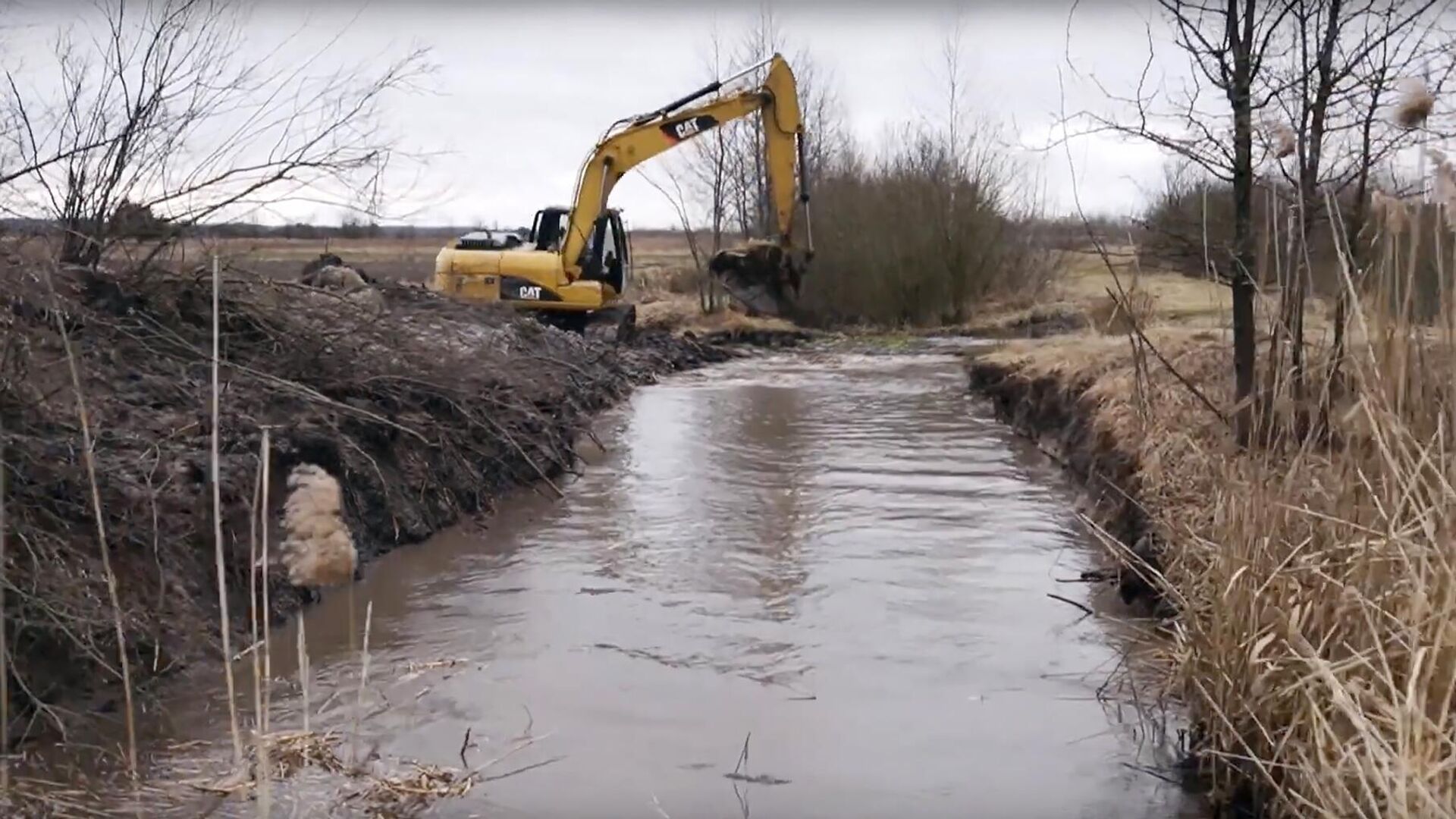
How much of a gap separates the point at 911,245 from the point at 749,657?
75.4 feet

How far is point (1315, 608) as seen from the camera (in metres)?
3.52

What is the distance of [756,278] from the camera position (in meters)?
27.3

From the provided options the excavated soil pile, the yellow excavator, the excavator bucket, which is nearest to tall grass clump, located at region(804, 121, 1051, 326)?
the excavator bucket

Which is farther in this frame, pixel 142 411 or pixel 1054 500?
pixel 1054 500

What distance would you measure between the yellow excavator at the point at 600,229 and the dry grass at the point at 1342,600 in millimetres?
13304

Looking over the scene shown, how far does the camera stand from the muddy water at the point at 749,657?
4.29 meters

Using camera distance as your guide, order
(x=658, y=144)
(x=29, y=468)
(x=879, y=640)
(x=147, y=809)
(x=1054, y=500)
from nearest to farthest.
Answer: (x=147, y=809) < (x=29, y=468) < (x=879, y=640) < (x=1054, y=500) < (x=658, y=144)

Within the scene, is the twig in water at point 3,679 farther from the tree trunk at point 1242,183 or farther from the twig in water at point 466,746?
the tree trunk at point 1242,183

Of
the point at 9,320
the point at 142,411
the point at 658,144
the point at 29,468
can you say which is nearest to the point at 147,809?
the point at 29,468

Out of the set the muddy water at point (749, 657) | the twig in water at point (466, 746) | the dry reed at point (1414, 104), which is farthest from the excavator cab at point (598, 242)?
the dry reed at point (1414, 104)

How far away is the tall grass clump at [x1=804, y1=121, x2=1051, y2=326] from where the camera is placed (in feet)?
91.7

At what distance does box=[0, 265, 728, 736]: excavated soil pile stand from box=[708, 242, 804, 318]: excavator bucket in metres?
16.0

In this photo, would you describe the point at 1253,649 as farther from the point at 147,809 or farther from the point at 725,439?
the point at 725,439

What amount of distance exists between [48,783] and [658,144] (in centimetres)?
1443
